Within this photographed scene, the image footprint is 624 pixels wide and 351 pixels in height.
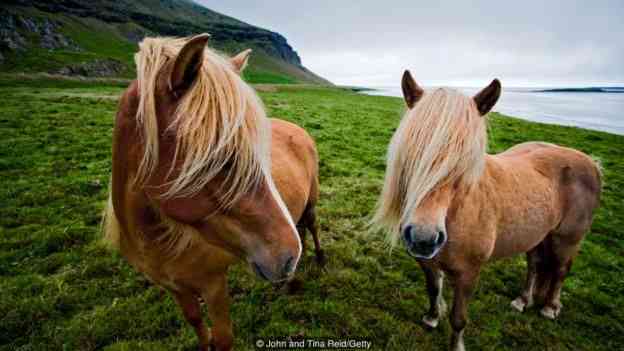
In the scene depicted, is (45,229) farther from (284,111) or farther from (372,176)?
(284,111)

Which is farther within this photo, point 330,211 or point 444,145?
point 330,211

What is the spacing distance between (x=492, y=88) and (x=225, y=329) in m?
2.92

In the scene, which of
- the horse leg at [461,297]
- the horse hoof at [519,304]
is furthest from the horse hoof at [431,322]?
the horse hoof at [519,304]

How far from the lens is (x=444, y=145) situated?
6.81 feet

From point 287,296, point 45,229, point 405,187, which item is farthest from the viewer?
point 45,229

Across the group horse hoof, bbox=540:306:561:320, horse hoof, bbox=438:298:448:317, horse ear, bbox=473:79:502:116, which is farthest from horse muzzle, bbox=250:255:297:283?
horse hoof, bbox=540:306:561:320

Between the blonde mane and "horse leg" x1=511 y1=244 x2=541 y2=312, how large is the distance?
2638 mm

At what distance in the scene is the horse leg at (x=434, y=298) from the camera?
10.6 ft

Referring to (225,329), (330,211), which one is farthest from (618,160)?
(225,329)

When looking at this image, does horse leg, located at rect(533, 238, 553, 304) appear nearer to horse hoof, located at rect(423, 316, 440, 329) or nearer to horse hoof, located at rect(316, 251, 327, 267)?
horse hoof, located at rect(423, 316, 440, 329)

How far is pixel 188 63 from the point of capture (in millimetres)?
1211

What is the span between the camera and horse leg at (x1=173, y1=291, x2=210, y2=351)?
2.49m

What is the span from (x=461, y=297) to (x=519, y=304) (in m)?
1.77

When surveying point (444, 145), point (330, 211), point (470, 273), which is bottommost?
point (330, 211)
